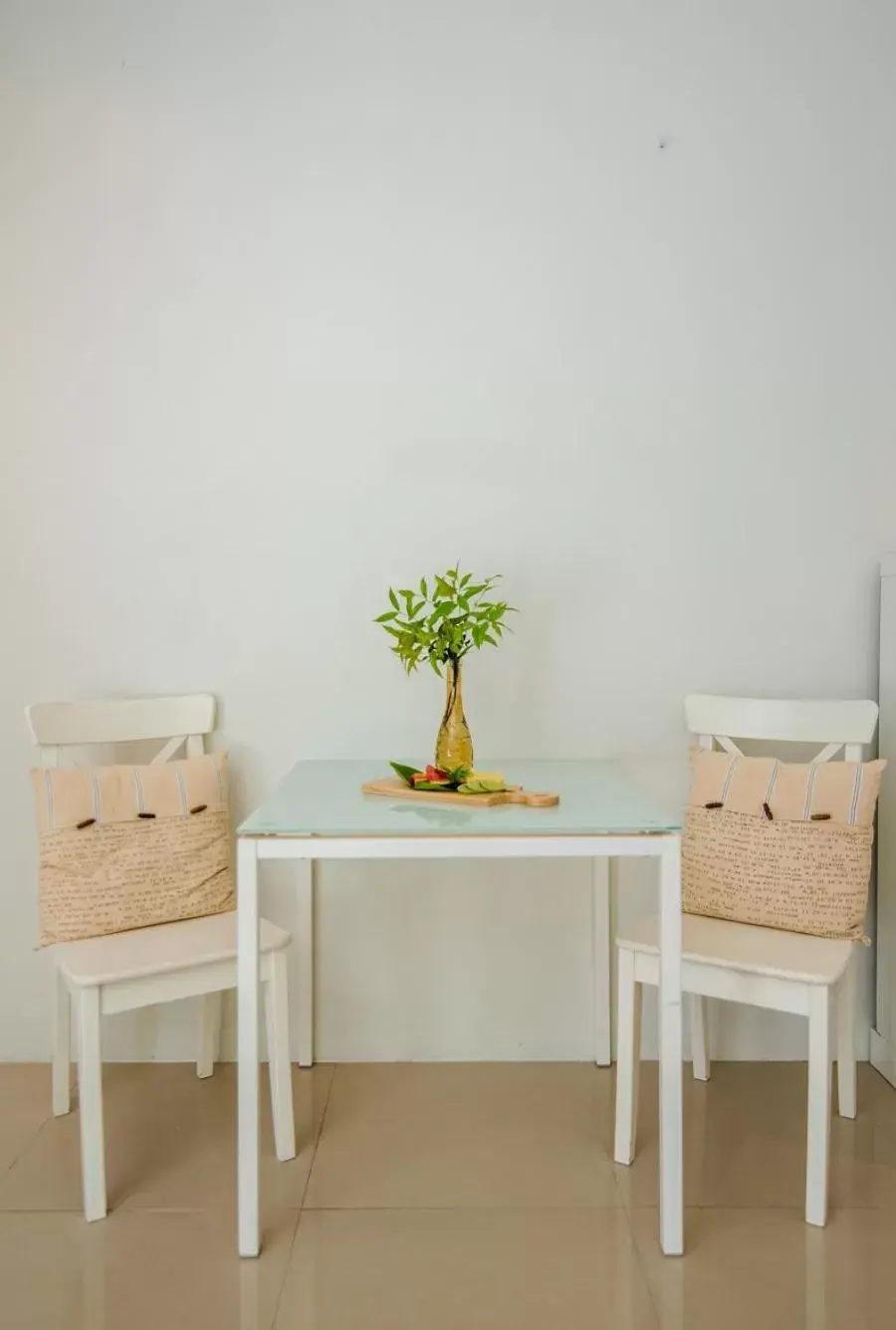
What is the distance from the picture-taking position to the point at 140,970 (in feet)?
6.60

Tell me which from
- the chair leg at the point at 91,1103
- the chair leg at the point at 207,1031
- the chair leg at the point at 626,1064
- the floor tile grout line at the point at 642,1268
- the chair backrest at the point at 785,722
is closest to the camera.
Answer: the floor tile grout line at the point at 642,1268

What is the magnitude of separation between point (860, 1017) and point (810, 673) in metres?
0.81

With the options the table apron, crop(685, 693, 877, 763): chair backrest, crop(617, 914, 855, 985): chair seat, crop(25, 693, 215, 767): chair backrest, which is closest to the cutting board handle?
the table apron

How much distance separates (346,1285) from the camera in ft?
5.89

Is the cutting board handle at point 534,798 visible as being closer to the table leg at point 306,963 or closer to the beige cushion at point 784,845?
the beige cushion at point 784,845

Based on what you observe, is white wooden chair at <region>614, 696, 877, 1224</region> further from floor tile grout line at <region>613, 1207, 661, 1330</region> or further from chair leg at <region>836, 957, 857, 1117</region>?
floor tile grout line at <region>613, 1207, 661, 1330</region>

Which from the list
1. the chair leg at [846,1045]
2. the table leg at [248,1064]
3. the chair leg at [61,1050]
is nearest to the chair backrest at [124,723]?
the chair leg at [61,1050]

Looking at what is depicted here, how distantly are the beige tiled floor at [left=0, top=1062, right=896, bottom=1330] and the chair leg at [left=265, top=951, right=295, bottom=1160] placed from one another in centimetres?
5

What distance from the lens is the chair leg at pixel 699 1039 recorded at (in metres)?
2.56

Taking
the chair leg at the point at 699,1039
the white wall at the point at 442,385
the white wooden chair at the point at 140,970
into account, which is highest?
the white wall at the point at 442,385

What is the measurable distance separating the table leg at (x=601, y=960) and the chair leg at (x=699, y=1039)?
19cm

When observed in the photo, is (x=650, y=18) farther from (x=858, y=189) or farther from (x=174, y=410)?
(x=174, y=410)

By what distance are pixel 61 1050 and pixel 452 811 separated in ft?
3.50

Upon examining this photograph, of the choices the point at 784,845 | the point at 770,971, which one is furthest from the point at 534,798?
the point at 784,845
